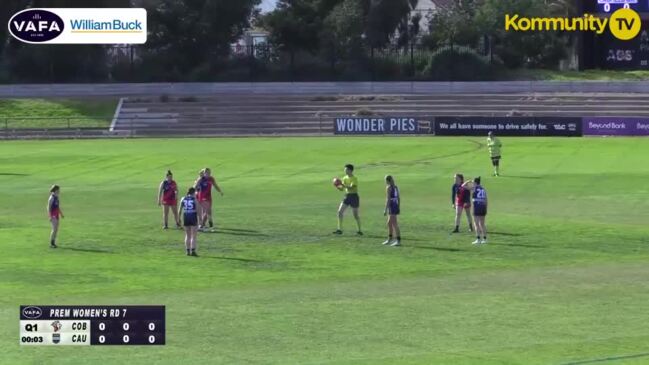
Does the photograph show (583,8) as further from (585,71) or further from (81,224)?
(81,224)

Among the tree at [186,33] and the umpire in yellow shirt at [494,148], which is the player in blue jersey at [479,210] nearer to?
the umpire in yellow shirt at [494,148]

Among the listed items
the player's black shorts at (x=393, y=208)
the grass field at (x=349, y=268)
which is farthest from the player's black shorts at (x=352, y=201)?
the player's black shorts at (x=393, y=208)

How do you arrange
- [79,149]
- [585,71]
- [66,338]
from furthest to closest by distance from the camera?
[585,71] → [79,149] → [66,338]

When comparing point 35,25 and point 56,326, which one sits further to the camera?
point 35,25

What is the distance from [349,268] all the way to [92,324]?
13120 mm

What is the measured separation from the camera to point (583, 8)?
8262cm

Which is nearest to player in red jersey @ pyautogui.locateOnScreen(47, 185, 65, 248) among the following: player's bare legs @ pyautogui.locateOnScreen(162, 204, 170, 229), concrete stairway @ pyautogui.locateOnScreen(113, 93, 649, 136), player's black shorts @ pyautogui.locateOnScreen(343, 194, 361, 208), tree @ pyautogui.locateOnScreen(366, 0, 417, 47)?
player's bare legs @ pyautogui.locateOnScreen(162, 204, 170, 229)

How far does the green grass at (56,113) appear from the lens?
261 feet

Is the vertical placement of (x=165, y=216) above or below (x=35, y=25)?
below

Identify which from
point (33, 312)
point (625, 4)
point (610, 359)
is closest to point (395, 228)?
point (610, 359)

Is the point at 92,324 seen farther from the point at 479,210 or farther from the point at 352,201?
the point at 352,201

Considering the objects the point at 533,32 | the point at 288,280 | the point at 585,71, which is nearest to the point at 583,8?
the point at 585,71

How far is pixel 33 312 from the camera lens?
55.0 ft

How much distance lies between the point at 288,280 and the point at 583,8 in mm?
60583
